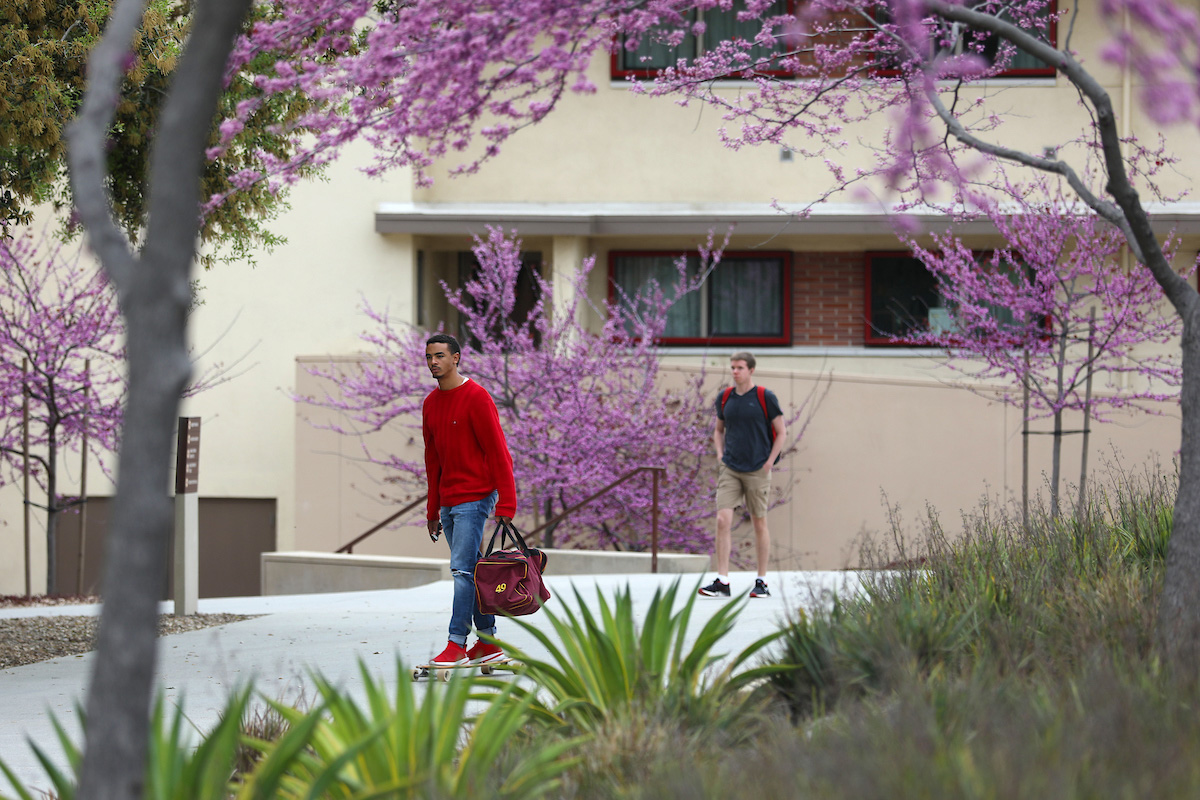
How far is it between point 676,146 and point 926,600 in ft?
43.5

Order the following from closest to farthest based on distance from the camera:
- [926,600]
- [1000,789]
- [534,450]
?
[1000,789], [926,600], [534,450]

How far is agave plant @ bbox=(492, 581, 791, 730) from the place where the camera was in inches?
191

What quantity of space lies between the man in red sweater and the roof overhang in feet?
36.3

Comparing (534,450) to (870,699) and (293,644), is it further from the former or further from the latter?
(870,699)

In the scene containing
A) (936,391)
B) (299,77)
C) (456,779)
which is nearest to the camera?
(456,779)

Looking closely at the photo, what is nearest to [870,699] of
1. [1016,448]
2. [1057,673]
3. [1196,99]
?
[1057,673]

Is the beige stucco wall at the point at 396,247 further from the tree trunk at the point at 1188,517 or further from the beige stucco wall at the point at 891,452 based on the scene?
the tree trunk at the point at 1188,517

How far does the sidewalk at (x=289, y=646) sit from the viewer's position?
657 cm

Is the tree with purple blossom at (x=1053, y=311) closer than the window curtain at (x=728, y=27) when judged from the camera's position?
Yes

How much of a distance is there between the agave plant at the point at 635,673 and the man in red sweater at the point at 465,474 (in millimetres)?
1990

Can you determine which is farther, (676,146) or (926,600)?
(676,146)

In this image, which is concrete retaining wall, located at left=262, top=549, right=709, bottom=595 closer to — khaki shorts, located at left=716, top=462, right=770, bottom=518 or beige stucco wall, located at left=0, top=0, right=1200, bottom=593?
beige stucco wall, located at left=0, top=0, right=1200, bottom=593

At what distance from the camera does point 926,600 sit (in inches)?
244

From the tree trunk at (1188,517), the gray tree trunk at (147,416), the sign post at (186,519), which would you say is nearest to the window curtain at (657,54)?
the sign post at (186,519)
